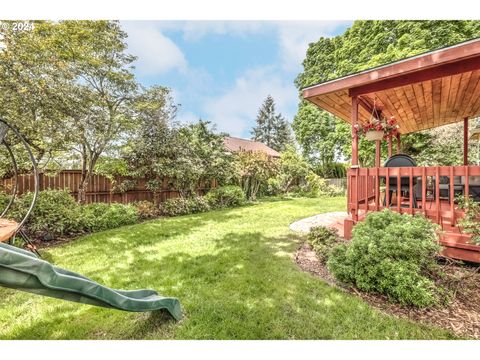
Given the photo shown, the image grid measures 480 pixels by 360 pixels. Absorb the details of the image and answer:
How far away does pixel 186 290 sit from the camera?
2.69 m

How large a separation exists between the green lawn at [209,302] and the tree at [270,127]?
1232 inches

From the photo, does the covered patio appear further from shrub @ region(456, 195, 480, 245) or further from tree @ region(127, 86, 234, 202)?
tree @ region(127, 86, 234, 202)

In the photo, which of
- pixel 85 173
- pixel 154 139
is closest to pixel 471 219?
pixel 154 139

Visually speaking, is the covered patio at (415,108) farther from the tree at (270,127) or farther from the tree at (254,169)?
the tree at (270,127)

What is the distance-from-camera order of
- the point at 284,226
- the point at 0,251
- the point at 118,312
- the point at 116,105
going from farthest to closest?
the point at 116,105, the point at 284,226, the point at 118,312, the point at 0,251

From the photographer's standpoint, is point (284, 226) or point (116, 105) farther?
point (116, 105)

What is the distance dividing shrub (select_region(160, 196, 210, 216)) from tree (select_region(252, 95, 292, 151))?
26.9 metres

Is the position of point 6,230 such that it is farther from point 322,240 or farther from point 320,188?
point 320,188

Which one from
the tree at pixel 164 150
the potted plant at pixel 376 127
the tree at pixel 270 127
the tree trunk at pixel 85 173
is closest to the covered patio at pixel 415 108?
the potted plant at pixel 376 127

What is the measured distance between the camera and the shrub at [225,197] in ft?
31.1

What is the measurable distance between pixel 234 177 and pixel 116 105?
5362 millimetres

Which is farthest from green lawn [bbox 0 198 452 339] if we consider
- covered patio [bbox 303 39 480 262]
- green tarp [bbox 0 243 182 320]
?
covered patio [bbox 303 39 480 262]
